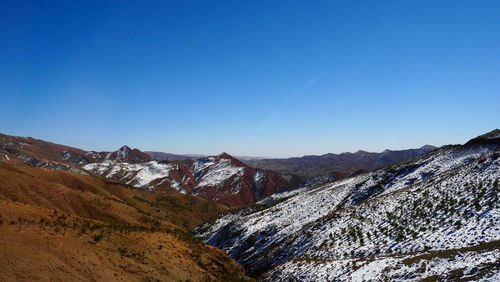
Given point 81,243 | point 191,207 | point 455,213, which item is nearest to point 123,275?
point 81,243

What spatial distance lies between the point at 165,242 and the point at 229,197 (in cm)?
17338

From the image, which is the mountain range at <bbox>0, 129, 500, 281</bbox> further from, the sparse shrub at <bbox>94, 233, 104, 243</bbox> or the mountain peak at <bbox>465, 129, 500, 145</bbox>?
the mountain peak at <bbox>465, 129, 500, 145</bbox>

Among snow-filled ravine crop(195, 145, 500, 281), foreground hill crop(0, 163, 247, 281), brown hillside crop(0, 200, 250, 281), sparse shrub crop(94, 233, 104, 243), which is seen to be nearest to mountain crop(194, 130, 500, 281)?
snow-filled ravine crop(195, 145, 500, 281)

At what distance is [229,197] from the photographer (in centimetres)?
19438

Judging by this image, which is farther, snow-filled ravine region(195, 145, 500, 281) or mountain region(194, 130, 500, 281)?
snow-filled ravine region(195, 145, 500, 281)

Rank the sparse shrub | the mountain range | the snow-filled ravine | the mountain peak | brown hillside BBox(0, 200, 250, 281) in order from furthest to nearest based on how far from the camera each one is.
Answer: the mountain peak < the snow-filled ravine < the sparse shrub < the mountain range < brown hillside BBox(0, 200, 250, 281)

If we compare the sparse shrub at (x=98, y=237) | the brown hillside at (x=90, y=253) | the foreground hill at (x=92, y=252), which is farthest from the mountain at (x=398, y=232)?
the sparse shrub at (x=98, y=237)

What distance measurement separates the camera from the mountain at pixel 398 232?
64.4ft

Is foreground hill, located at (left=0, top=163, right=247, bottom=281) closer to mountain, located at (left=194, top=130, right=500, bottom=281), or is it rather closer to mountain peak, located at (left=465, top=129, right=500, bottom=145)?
mountain, located at (left=194, top=130, right=500, bottom=281)

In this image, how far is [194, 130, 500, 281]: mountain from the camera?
19.6 m

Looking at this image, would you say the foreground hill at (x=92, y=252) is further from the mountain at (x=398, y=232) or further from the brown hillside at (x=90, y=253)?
the mountain at (x=398, y=232)

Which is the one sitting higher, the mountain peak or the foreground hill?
the mountain peak

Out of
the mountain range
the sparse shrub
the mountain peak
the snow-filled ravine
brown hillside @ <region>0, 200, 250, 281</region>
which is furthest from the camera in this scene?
the mountain peak

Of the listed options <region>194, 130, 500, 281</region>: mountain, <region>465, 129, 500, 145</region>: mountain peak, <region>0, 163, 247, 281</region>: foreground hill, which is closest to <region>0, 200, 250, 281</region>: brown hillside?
<region>0, 163, 247, 281</region>: foreground hill
